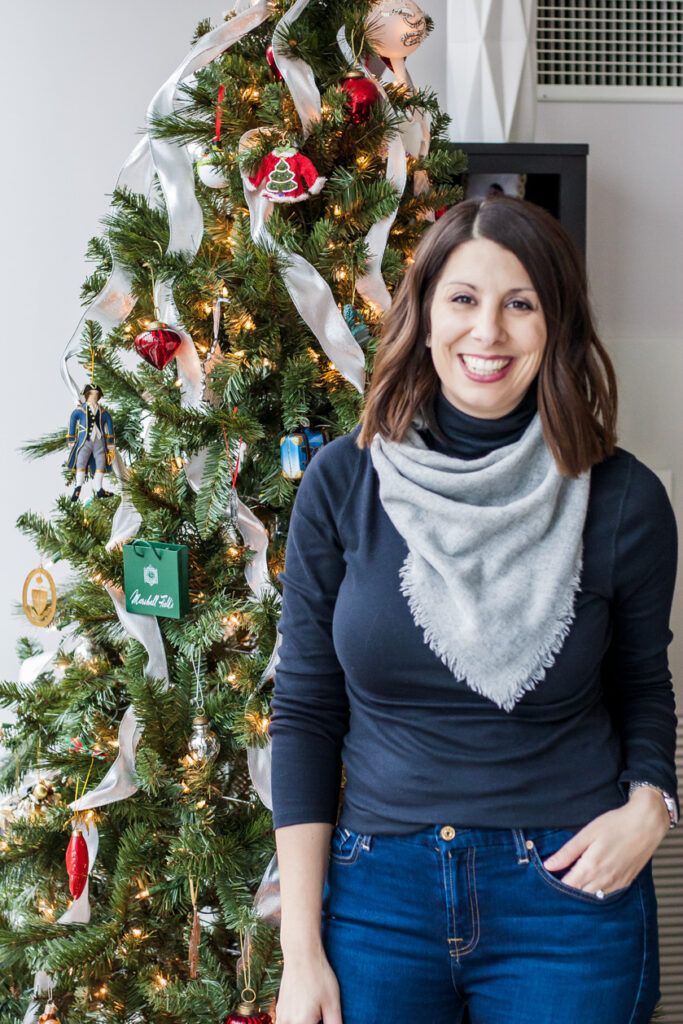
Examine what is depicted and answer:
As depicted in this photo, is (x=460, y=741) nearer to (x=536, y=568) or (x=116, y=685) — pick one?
(x=536, y=568)

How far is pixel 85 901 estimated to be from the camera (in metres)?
1.33

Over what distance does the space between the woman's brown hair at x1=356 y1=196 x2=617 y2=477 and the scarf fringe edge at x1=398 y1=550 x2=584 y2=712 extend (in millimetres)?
147

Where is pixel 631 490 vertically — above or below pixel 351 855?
above

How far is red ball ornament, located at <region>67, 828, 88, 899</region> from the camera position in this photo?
1.32m

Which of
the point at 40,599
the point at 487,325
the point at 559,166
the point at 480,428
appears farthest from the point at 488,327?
the point at 559,166

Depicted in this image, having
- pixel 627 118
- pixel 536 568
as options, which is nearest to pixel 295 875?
pixel 536 568

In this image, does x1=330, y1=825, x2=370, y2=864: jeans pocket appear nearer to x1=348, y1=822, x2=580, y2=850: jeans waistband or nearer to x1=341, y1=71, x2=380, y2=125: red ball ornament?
x1=348, y1=822, x2=580, y2=850: jeans waistband

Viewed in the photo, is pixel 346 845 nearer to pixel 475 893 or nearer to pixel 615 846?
pixel 475 893

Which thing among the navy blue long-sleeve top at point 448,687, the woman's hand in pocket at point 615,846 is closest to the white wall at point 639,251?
the navy blue long-sleeve top at point 448,687

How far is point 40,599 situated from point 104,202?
3.51 ft

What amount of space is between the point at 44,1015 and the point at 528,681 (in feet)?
2.99

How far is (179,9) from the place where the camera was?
6.77 ft

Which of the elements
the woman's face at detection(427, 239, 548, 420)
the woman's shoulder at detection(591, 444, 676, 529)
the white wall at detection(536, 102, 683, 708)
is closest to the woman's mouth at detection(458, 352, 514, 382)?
the woman's face at detection(427, 239, 548, 420)

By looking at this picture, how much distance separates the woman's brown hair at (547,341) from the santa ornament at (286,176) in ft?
0.80
